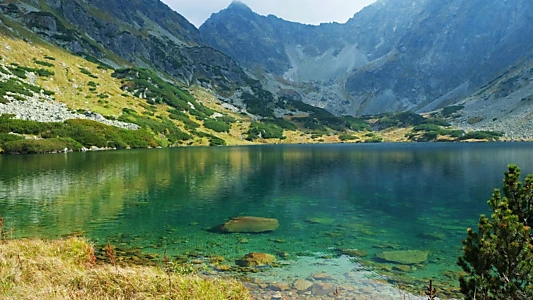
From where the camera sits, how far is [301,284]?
15.5 m

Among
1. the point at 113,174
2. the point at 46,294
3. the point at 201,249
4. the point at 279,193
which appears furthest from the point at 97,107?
the point at 46,294

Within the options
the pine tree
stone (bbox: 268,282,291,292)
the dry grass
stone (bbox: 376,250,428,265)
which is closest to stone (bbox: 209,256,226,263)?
stone (bbox: 268,282,291,292)

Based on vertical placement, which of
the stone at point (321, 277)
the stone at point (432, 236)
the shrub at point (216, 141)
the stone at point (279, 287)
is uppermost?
the shrub at point (216, 141)

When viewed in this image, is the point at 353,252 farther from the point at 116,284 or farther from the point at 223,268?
the point at 116,284

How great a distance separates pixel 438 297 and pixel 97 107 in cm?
16606

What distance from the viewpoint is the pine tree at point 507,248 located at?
290 inches

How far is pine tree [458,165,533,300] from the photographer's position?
24.2 feet

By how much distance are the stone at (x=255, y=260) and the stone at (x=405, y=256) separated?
6353 millimetres

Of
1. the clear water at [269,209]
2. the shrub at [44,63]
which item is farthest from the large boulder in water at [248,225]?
the shrub at [44,63]

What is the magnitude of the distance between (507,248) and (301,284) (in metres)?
9.65

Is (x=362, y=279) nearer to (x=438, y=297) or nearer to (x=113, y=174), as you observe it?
(x=438, y=297)

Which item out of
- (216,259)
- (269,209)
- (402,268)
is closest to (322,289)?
(402,268)

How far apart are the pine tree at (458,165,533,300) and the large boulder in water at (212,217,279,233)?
18372 millimetres

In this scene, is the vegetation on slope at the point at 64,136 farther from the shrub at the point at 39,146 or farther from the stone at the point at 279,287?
the stone at the point at 279,287
